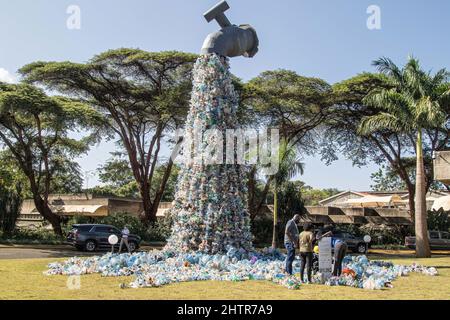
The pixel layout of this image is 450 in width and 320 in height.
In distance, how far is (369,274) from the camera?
13797 mm

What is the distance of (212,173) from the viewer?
17.2 metres

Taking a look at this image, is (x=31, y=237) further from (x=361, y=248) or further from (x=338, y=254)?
(x=338, y=254)

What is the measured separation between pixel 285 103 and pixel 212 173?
18909 millimetres

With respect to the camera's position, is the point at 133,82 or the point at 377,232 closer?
the point at 133,82

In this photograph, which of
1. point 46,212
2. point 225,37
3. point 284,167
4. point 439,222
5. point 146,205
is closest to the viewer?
point 225,37

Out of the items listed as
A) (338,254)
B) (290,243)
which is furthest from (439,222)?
(290,243)

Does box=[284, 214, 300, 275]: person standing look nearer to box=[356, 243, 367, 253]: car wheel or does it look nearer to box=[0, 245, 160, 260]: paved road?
box=[0, 245, 160, 260]: paved road

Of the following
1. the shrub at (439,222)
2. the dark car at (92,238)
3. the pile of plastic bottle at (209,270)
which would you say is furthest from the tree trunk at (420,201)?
the shrub at (439,222)

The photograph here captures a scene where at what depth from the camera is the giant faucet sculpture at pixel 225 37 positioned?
1797 centimetres

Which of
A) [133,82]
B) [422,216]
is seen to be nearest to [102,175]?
[133,82]

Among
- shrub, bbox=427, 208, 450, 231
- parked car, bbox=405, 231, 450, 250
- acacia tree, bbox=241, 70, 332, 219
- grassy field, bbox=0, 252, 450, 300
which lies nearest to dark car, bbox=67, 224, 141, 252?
acacia tree, bbox=241, 70, 332, 219

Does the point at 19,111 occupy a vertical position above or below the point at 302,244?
above
